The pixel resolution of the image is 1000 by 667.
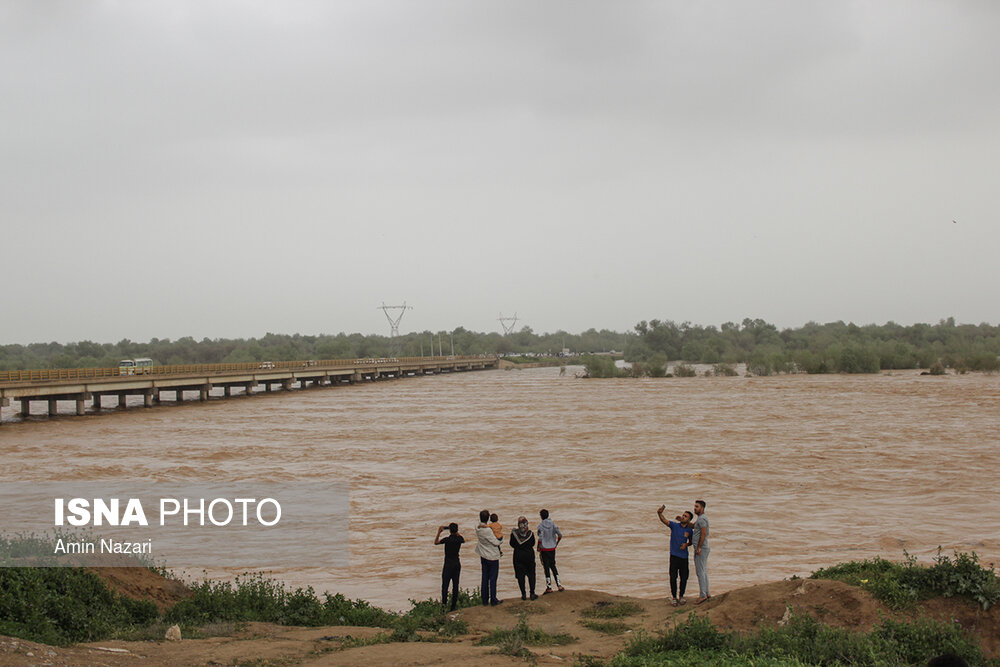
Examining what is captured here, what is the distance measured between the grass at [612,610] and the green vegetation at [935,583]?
2969 mm

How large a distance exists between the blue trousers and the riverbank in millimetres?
236

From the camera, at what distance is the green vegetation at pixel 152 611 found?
8875mm

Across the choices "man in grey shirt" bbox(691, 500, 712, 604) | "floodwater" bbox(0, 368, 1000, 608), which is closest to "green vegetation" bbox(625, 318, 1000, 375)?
"floodwater" bbox(0, 368, 1000, 608)

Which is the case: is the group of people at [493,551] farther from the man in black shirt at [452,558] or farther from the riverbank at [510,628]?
the riverbank at [510,628]

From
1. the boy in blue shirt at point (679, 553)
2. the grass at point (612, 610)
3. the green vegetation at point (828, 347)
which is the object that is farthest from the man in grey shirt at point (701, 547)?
the green vegetation at point (828, 347)

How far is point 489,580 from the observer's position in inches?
464

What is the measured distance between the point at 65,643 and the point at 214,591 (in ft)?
10.8

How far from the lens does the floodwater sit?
52.3ft

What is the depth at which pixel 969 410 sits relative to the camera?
45.5m

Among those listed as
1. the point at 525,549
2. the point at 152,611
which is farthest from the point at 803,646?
the point at 152,611

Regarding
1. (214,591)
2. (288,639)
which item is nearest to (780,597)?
(288,639)

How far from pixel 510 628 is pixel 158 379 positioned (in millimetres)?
61503

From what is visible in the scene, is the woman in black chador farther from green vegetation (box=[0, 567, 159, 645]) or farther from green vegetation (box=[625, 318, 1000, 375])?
green vegetation (box=[625, 318, 1000, 375])

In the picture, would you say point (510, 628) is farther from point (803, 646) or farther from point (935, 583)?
point (935, 583)
